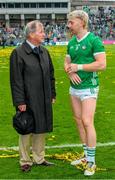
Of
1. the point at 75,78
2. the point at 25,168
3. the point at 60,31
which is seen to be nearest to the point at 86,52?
the point at 75,78

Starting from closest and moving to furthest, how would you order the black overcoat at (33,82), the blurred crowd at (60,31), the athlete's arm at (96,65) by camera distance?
the athlete's arm at (96,65) < the black overcoat at (33,82) < the blurred crowd at (60,31)

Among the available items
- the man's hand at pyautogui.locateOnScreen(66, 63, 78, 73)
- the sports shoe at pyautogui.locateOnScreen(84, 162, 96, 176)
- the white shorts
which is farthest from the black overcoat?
the sports shoe at pyautogui.locateOnScreen(84, 162, 96, 176)

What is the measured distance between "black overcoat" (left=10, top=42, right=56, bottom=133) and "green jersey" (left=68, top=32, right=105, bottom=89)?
406mm

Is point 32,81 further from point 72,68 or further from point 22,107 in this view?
point 72,68

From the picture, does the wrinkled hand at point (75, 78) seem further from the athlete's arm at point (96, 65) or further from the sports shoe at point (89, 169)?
the sports shoe at point (89, 169)

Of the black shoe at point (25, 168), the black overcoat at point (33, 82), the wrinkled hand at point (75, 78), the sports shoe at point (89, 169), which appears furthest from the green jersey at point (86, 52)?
the black shoe at point (25, 168)

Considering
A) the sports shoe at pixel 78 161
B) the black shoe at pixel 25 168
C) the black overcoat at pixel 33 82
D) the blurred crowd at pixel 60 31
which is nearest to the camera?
the black overcoat at pixel 33 82

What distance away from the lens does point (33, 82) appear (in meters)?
7.25

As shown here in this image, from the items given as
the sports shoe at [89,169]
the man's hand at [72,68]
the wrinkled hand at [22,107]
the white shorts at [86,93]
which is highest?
the man's hand at [72,68]

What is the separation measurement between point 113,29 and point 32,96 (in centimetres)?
6250

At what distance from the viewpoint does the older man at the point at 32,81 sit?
23.5 ft

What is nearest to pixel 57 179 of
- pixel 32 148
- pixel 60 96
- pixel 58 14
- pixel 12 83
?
pixel 32 148

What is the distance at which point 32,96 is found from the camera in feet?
23.8

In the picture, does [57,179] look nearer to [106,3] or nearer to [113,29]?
[113,29]
